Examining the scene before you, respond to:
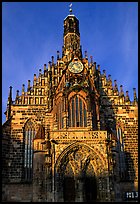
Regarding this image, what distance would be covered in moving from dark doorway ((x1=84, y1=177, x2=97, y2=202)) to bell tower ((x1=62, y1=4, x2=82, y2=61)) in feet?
69.4

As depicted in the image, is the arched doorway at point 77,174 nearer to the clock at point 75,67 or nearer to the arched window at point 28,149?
the arched window at point 28,149

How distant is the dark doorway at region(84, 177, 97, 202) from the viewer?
24806 mm

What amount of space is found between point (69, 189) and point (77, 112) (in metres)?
9.50

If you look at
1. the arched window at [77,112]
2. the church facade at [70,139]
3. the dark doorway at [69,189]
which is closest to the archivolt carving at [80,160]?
the church facade at [70,139]

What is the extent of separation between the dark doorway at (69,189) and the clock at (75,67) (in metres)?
15.1

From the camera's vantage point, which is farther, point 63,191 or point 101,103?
point 101,103

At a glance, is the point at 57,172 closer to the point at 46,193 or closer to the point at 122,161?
the point at 46,193

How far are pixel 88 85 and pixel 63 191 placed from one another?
13846 mm

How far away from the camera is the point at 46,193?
80.1 feet

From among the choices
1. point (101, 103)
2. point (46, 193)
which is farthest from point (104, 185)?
point (101, 103)

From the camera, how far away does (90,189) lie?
25.2 meters

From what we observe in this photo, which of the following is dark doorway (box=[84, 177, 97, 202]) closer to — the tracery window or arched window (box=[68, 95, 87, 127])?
arched window (box=[68, 95, 87, 127])

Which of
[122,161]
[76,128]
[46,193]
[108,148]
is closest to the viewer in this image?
[46,193]

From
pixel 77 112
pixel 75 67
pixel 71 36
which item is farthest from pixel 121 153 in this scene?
pixel 71 36
